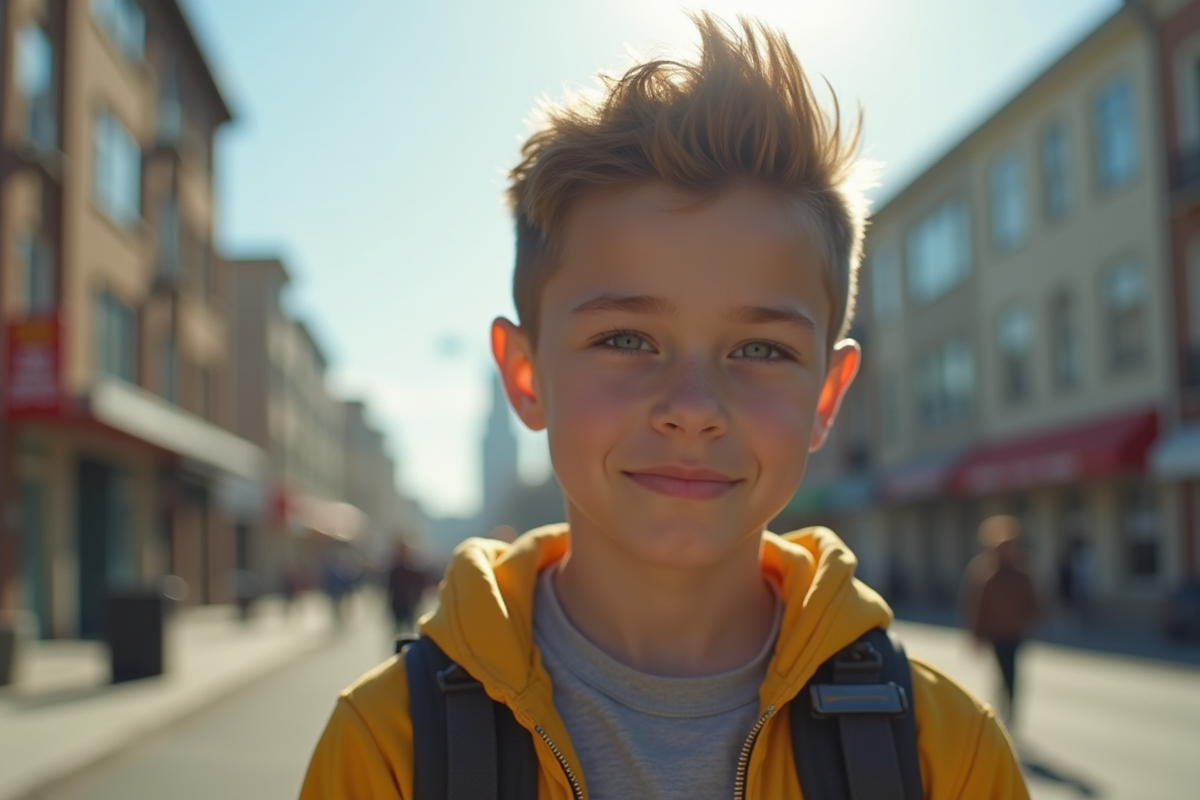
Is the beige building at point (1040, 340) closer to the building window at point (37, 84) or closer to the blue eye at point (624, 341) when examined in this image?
the building window at point (37, 84)

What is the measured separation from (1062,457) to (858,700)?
2490 cm

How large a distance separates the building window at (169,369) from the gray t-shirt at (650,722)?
1132 inches

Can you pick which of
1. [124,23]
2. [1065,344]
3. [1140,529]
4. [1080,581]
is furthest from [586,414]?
[1065,344]

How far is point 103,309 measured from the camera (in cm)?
2366

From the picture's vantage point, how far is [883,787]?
1.71m

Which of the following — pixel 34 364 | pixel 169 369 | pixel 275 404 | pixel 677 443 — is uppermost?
pixel 275 404

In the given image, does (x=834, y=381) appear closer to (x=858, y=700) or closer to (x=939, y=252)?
(x=858, y=700)

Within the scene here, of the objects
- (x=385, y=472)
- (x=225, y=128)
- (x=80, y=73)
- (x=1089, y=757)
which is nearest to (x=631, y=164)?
(x=1089, y=757)

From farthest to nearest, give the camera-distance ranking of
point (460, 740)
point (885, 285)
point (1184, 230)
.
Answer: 1. point (885, 285)
2. point (1184, 230)
3. point (460, 740)

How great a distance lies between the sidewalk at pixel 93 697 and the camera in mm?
8367

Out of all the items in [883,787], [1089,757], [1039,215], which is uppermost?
[1039,215]

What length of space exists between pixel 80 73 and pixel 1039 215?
68.7ft

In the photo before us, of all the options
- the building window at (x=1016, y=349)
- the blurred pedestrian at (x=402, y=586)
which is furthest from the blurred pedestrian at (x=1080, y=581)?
the blurred pedestrian at (x=402, y=586)

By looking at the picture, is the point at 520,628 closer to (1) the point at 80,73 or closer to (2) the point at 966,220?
(1) the point at 80,73
